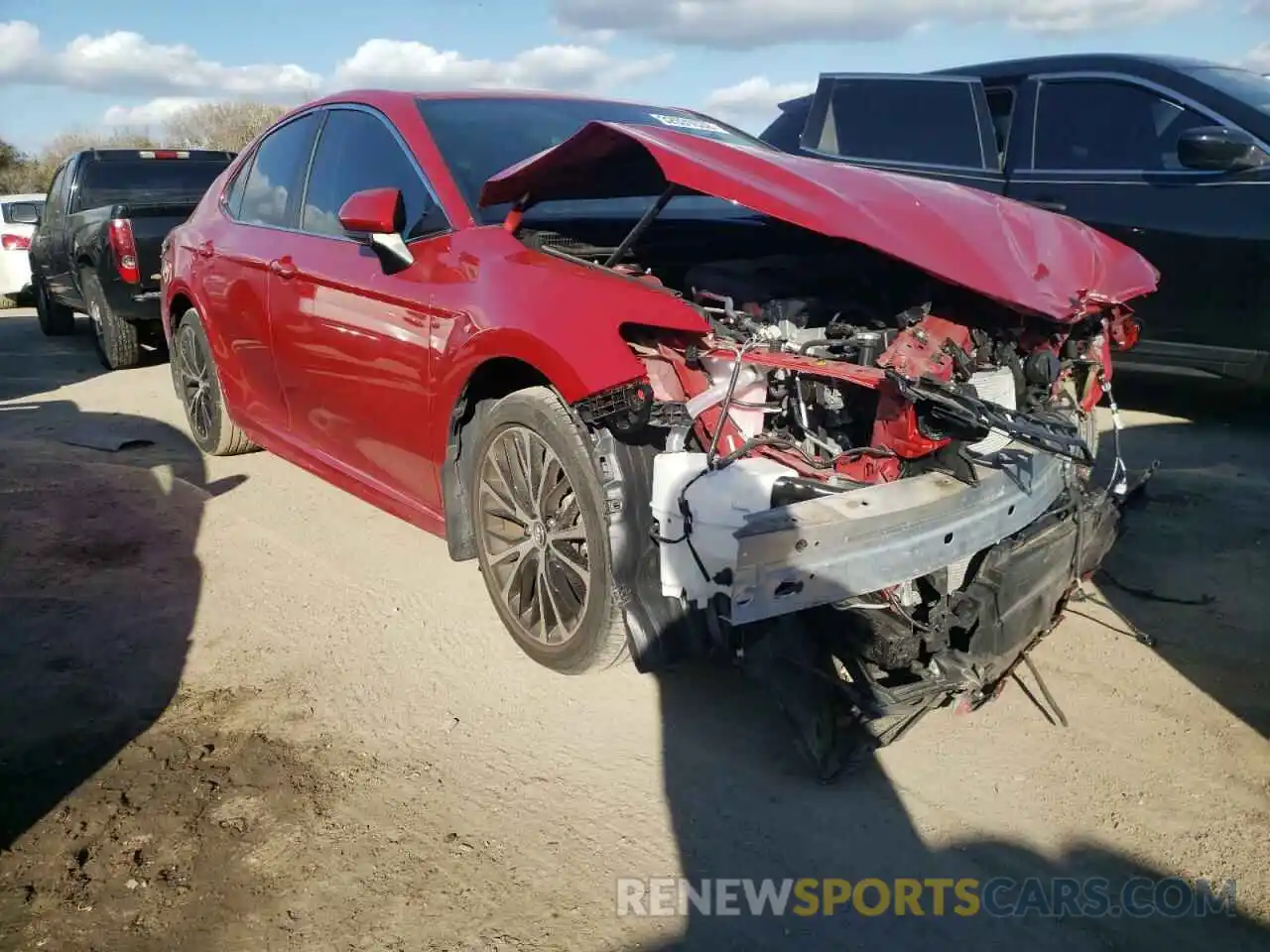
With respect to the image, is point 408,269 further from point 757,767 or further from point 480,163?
point 757,767

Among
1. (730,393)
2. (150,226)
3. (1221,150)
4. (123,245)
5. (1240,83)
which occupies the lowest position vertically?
(730,393)

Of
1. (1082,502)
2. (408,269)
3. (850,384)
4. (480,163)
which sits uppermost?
(480,163)

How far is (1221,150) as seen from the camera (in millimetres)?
5152

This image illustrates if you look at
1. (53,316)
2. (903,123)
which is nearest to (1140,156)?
(903,123)

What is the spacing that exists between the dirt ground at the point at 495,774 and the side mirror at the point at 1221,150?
6.49 ft

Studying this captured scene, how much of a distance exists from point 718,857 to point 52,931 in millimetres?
1492

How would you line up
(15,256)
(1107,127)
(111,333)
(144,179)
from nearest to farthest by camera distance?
(1107,127) < (111,333) < (144,179) < (15,256)

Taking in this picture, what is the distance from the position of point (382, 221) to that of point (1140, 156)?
439 centimetres

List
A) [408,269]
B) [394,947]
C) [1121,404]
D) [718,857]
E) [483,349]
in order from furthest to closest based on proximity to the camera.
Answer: [1121,404]
[408,269]
[483,349]
[718,857]
[394,947]

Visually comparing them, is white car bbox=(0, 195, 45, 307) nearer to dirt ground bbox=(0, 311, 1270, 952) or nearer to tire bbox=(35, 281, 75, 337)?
tire bbox=(35, 281, 75, 337)

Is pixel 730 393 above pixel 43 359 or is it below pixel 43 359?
above

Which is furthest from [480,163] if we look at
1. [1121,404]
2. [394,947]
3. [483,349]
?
[1121,404]

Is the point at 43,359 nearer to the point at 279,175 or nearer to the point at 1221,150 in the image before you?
the point at 279,175

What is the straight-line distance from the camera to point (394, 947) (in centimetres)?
222
